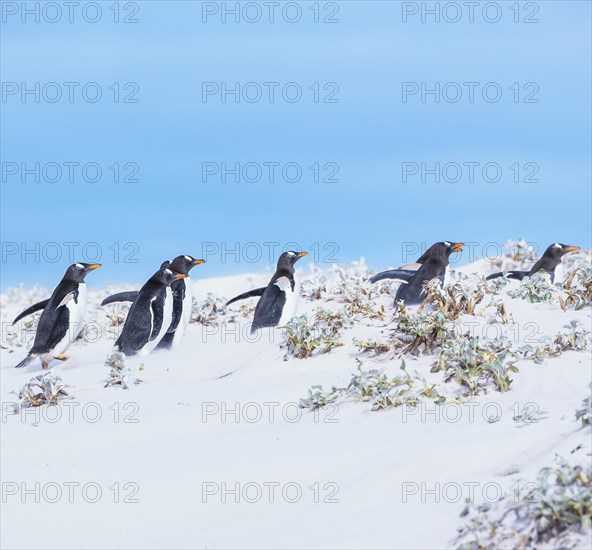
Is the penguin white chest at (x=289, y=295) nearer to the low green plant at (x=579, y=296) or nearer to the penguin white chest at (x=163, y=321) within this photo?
the penguin white chest at (x=163, y=321)

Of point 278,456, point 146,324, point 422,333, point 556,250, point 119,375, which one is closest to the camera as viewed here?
point 278,456

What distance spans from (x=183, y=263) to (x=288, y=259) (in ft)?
4.75

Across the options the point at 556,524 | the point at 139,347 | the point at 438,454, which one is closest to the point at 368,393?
the point at 438,454

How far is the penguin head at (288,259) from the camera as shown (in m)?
12.4

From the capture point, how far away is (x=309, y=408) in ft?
20.6

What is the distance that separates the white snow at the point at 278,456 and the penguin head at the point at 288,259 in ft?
13.9

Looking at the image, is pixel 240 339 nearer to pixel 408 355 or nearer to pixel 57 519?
→ pixel 408 355

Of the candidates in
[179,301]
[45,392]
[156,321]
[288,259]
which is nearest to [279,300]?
[288,259]

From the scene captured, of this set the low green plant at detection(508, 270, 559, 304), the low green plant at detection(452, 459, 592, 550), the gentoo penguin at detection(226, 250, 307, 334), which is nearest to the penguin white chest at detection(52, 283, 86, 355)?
the gentoo penguin at detection(226, 250, 307, 334)

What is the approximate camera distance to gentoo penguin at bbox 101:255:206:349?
1121cm

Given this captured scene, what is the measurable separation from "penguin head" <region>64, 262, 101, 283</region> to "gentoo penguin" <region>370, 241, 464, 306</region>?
3686 mm

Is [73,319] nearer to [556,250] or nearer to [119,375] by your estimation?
[119,375]

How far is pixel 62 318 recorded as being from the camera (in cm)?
1170

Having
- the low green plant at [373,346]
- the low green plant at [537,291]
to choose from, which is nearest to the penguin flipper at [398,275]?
the low green plant at [537,291]
